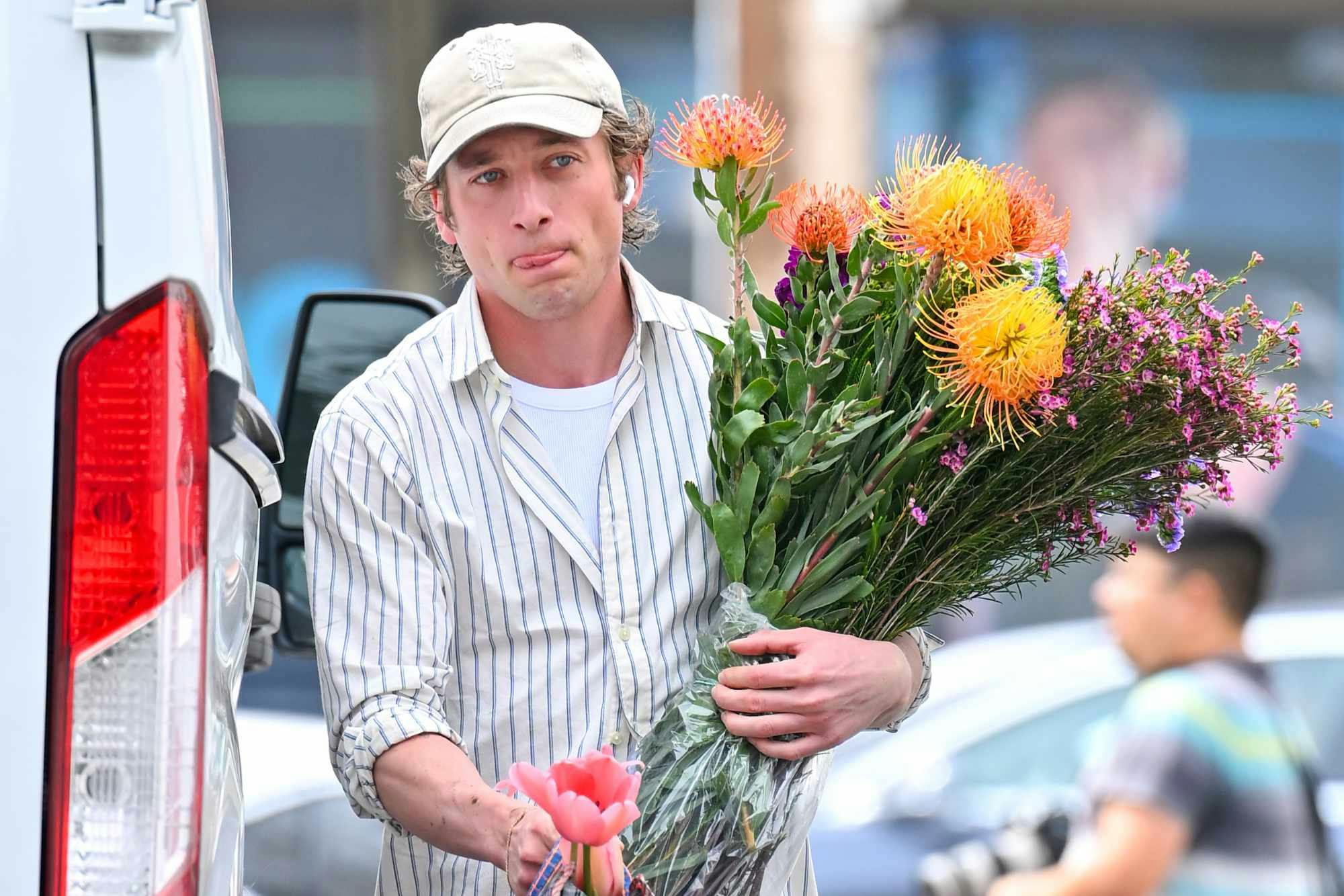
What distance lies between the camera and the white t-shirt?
215 centimetres

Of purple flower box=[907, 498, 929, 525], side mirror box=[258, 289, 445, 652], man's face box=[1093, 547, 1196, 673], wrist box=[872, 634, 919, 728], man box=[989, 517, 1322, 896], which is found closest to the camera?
purple flower box=[907, 498, 929, 525]

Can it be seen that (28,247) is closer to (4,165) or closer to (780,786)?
(4,165)

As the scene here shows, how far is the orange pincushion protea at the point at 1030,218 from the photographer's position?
198 cm

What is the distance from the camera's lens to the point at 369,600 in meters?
2.00

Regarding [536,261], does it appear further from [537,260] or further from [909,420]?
[909,420]

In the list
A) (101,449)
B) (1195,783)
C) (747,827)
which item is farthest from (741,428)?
(1195,783)

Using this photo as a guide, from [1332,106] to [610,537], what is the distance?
31.1ft

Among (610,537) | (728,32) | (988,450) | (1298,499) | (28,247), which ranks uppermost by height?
(728,32)

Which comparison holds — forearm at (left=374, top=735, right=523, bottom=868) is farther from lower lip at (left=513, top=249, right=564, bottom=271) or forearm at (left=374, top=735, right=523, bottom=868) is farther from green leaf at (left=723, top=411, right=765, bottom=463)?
lower lip at (left=513, top=249, right=564, bottom=271)

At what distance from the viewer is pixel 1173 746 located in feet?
13.7

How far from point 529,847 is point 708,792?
278 millimetres

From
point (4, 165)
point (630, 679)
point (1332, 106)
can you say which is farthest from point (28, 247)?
point (1332, 106)

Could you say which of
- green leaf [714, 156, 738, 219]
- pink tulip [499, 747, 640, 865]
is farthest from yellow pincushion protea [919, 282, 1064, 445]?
pink tulip [499, 747, 640, 865]

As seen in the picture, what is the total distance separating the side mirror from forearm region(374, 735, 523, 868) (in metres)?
0.63
